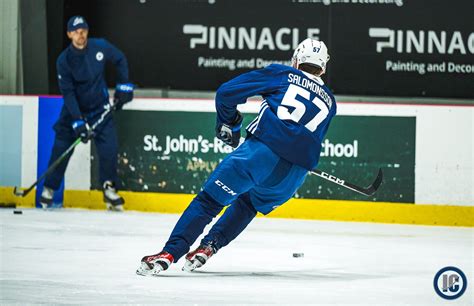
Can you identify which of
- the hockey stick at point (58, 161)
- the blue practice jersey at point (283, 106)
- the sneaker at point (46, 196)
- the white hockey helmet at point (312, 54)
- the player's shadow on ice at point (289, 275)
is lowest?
the player's shadow on ice at point (289, 275)

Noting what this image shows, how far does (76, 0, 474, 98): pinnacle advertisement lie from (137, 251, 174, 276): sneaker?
15.4 ft

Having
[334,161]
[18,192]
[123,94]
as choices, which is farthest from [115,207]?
[334,161]

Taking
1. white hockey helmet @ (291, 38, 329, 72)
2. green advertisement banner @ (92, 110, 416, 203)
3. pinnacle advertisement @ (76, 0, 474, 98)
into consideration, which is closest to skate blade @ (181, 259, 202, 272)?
white hockey helmet @ (291, 38, 329, 72)

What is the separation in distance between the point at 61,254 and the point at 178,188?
276 centimetres

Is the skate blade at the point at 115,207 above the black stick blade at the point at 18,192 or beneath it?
beneath

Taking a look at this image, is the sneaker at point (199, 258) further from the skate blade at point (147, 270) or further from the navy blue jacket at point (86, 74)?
the navy blue jacket at point (86, 74)

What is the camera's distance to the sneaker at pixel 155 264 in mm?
5625

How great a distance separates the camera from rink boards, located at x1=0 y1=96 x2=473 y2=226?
8766mm

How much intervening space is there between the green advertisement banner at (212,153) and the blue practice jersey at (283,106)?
3.18 m

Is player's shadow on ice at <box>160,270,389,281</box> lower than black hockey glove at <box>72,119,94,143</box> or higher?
lower

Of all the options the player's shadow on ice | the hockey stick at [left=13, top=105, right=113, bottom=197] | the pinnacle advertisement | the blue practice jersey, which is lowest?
the player's shadow on ice

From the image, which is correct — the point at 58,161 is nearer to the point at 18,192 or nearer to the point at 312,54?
the point at 18,192

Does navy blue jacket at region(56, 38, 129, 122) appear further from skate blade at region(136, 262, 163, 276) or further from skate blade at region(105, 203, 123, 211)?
skate blade at region(136, 262, 163, 276)

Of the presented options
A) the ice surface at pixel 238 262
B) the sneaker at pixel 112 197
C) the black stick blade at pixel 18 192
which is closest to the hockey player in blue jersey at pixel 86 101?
the sneaker at pixel 112 197
